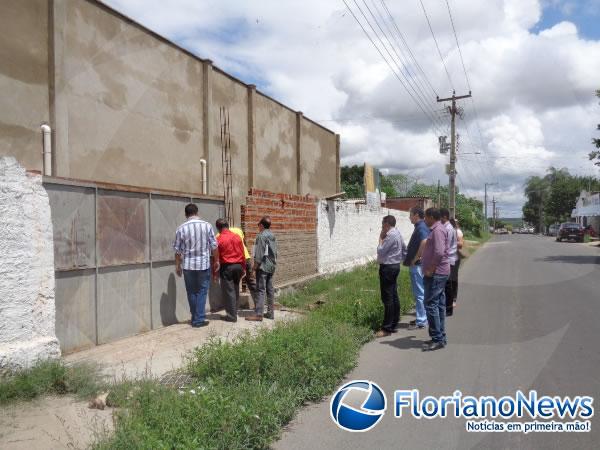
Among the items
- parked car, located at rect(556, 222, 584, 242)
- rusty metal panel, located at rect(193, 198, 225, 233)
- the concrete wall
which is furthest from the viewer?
parked car, located at rect(556, 222, 584, 242)

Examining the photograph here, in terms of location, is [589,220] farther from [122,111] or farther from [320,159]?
[122,111]

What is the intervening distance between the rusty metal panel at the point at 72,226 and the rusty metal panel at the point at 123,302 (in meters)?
0.37

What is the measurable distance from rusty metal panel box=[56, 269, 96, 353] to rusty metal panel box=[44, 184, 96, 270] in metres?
0.14

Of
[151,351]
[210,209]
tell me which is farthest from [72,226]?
[210,209]

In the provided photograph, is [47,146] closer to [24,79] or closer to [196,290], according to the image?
[24,79]

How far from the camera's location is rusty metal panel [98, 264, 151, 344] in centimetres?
595

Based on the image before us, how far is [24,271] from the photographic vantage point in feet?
15.6

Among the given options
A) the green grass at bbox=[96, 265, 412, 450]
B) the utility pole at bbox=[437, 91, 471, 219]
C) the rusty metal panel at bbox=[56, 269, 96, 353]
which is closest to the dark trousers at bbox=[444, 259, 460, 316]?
the green grass at bbox=[96, 265, 412, 450]

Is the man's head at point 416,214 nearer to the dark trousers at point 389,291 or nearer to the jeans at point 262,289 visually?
the dark trousers at point 389,291

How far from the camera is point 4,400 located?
407 centimetres

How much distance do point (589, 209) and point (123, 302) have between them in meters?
62.7

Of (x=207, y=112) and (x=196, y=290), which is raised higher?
(x=207, y=112)

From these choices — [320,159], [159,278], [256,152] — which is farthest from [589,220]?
[159,278]

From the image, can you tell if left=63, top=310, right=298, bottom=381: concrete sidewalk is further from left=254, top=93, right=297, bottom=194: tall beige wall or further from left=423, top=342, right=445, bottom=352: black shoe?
left=254, top=93, right=297, bottom=194: tall beige wall
